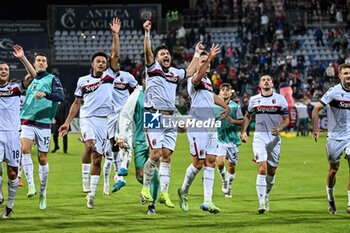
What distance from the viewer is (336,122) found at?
1398 centimetres

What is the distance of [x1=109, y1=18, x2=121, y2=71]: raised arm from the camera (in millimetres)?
13938

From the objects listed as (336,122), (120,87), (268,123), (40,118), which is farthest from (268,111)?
(120,87)

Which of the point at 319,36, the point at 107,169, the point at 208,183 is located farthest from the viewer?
the point at 319,36

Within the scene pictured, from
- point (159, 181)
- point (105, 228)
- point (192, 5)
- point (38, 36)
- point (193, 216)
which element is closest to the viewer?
point (105, 228)

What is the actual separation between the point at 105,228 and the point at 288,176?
1083 centimetres

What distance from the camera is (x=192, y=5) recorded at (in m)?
57.6

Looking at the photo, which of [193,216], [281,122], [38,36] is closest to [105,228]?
[193,216]

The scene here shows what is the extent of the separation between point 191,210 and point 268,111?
2.21m

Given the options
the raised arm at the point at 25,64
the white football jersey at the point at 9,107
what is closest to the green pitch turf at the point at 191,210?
the white football jersey at the point at 9,107

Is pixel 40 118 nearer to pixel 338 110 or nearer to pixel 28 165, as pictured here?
pixel 28 165

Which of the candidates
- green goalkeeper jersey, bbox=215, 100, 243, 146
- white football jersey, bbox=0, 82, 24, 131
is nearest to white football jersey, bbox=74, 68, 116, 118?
white football jersey, bbox=0, 82, 24, 131

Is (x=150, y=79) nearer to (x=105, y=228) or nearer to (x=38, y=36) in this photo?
(x=105, y=228)

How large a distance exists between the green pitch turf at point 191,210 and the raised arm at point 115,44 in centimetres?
252

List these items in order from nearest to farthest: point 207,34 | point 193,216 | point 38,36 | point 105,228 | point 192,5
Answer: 1. point 105,228
2. point 193,216
3. point 38,36
4. point 207,34
5. point 192,5
